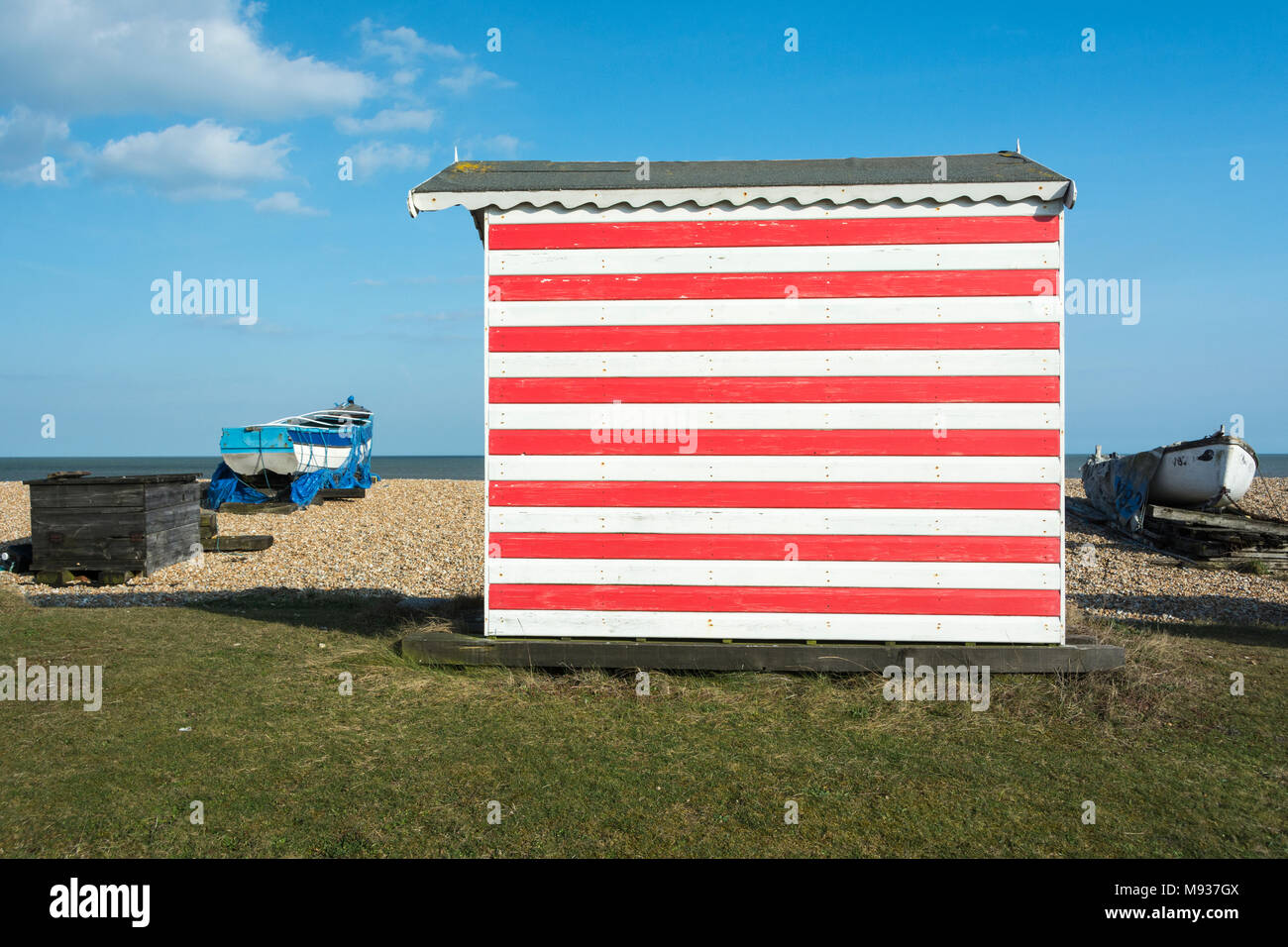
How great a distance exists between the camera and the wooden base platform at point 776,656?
5.84 metres

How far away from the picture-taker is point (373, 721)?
5.39 meters

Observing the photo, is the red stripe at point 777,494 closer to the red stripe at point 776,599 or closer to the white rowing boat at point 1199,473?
the red stripe at point 776,599

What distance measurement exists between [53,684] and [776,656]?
5669 millimetres

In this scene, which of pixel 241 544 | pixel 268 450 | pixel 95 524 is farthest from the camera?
pixel 268 450

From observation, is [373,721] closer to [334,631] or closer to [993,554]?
[334,631]

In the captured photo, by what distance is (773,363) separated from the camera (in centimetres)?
604

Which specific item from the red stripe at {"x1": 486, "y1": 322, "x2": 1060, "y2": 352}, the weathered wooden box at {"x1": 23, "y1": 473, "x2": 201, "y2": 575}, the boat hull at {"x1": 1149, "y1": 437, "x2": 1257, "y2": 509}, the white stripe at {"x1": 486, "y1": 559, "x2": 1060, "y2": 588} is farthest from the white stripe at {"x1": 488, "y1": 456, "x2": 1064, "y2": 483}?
the boat hull at {"x1": 1149, "y1": 437, "x2": 1257, "y2": 509}

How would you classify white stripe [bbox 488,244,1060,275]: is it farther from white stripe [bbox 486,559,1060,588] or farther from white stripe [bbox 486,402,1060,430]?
white stripe [bbox 486,559,1060,588]

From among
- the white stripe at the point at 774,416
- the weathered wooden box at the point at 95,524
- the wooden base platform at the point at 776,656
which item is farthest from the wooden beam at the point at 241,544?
the white stripe at the point at 774,416

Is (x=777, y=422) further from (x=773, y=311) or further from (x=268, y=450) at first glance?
(x=268, y=450)

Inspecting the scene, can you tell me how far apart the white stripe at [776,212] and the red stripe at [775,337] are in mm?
854

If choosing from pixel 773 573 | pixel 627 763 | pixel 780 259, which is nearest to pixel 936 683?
pixel 773 573

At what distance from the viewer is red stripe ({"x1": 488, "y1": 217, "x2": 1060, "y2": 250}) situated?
19.5 feet
